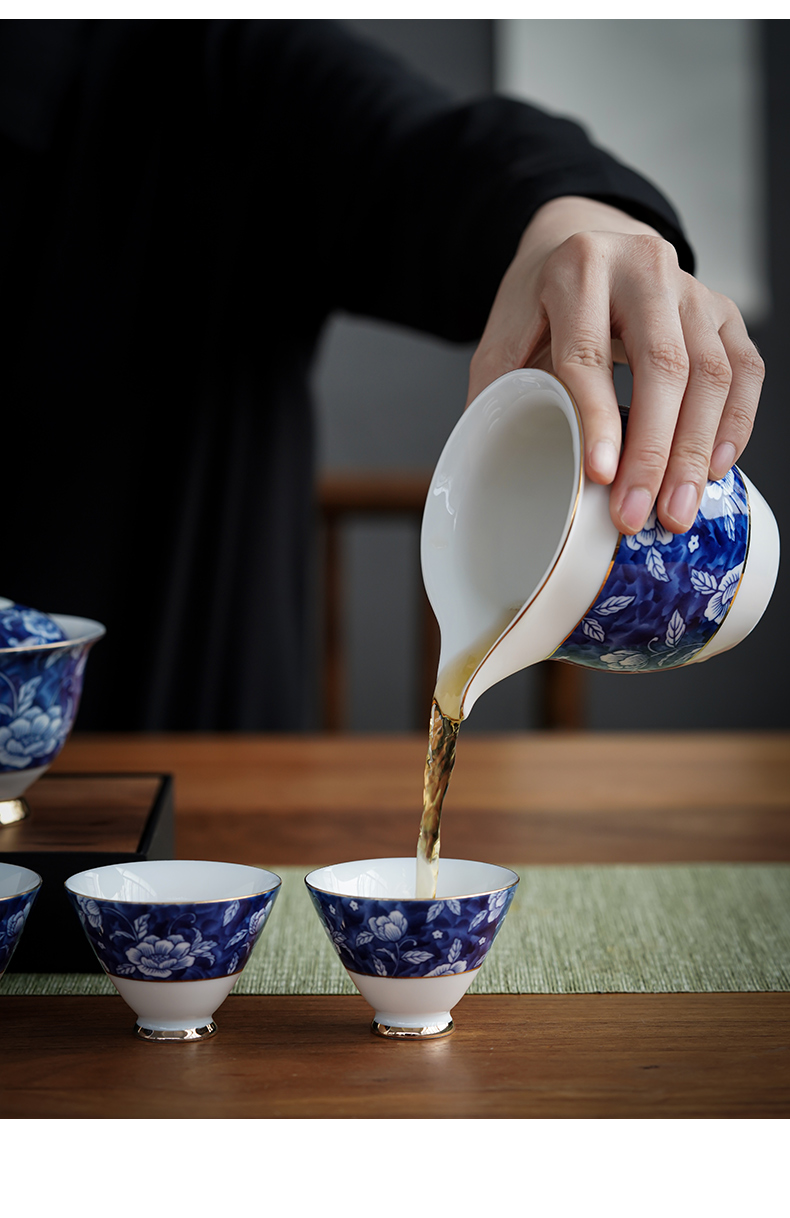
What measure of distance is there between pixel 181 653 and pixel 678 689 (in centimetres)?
199

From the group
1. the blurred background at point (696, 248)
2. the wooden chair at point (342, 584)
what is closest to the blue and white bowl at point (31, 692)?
the wooden chair at point (342, 584)

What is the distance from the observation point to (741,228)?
9.88 feet

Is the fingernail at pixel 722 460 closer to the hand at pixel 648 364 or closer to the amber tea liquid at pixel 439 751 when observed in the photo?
the hand at pixel 648 364

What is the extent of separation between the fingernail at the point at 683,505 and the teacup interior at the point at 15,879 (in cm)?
34

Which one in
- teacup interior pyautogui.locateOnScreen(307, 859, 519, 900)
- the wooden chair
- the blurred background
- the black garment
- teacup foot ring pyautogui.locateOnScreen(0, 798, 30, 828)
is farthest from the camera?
the blurred background

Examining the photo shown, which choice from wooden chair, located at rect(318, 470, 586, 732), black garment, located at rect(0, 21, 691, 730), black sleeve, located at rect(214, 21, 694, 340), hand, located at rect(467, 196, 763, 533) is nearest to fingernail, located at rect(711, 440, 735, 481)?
hand, located at rect(467, 196, 763, 533)

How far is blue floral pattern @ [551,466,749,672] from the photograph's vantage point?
0.48 meters

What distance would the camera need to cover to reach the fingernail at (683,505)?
48 centimetres

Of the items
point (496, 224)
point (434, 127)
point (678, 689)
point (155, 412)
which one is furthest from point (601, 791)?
→ point (678, 689)

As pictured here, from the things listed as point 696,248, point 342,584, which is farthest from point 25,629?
point 696,248

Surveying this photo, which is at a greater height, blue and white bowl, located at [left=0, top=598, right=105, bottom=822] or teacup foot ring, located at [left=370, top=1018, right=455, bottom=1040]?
blue and white bowl, located at [left=0, top=598, right=105, bottom=822]

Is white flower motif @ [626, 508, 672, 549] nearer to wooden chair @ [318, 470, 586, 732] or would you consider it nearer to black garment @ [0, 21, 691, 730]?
black garment @ [0, 21, 691, 730]

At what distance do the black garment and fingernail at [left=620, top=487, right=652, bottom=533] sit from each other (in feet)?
1.67

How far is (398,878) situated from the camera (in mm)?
568
